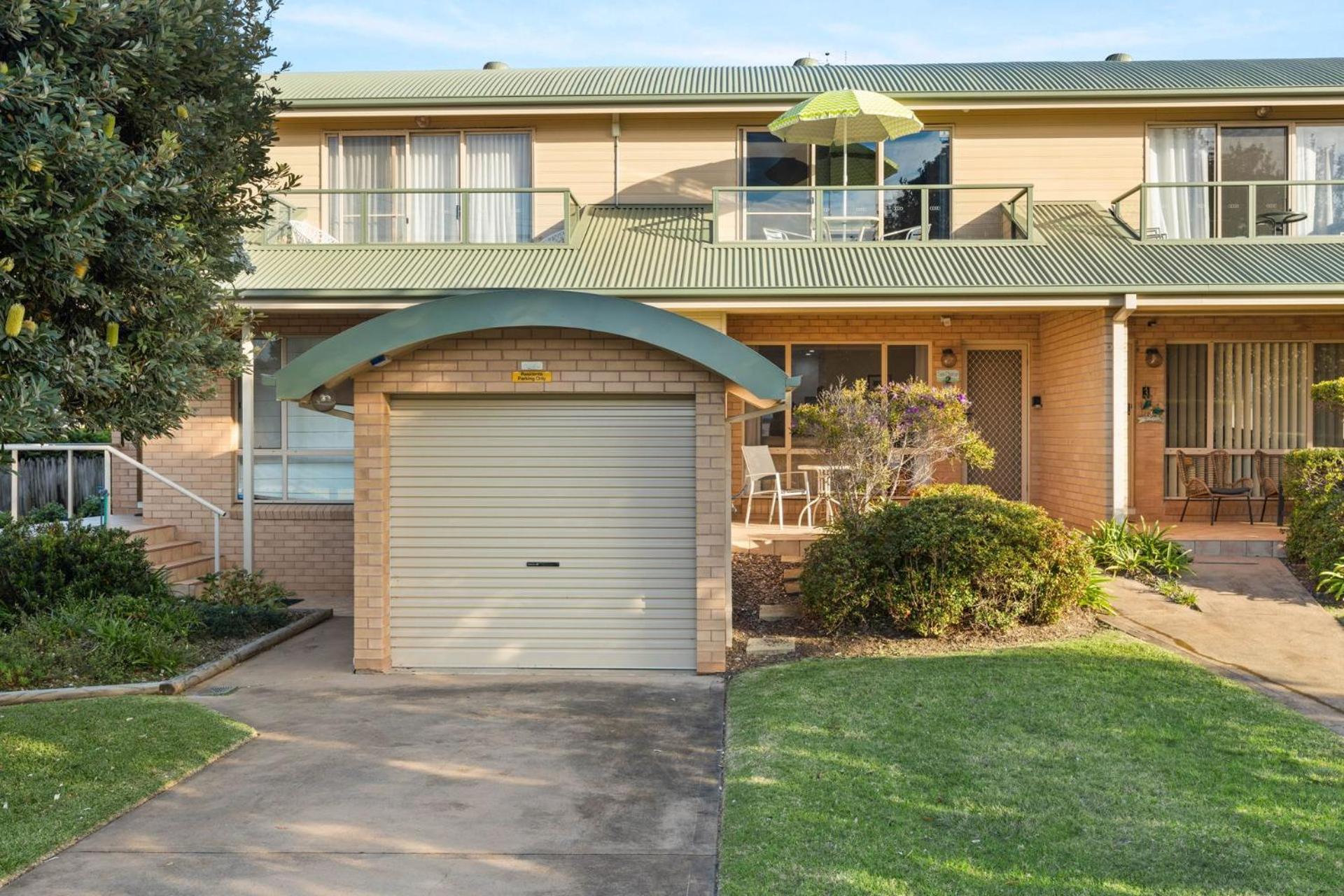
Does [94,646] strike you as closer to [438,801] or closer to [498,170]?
[438,801]

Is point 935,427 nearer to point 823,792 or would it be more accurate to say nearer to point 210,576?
point 823,792

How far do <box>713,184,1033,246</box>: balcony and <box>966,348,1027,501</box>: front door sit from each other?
A: 1.72m

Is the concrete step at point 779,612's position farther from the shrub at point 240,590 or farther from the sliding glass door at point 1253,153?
the sliding glass door at point 1253,153

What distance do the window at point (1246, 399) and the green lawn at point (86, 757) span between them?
42.1 ft

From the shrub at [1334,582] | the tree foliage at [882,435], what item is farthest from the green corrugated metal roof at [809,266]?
the shrub at [1334,582]

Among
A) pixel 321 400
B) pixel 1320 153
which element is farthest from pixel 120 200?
pixel 1320 153

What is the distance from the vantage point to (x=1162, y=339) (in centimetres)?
1496

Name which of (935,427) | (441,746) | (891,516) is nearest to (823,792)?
(441,746)

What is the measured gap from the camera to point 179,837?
5195 mm

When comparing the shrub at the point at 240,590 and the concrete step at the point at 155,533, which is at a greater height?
the concrete step at the point at 155,533

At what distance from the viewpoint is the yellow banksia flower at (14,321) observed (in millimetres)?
4586

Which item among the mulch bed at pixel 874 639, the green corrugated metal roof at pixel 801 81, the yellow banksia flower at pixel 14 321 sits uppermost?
the green corrugated metal roof at pixel 801 81

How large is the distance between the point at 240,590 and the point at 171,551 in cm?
171

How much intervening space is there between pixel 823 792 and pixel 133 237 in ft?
14.5
